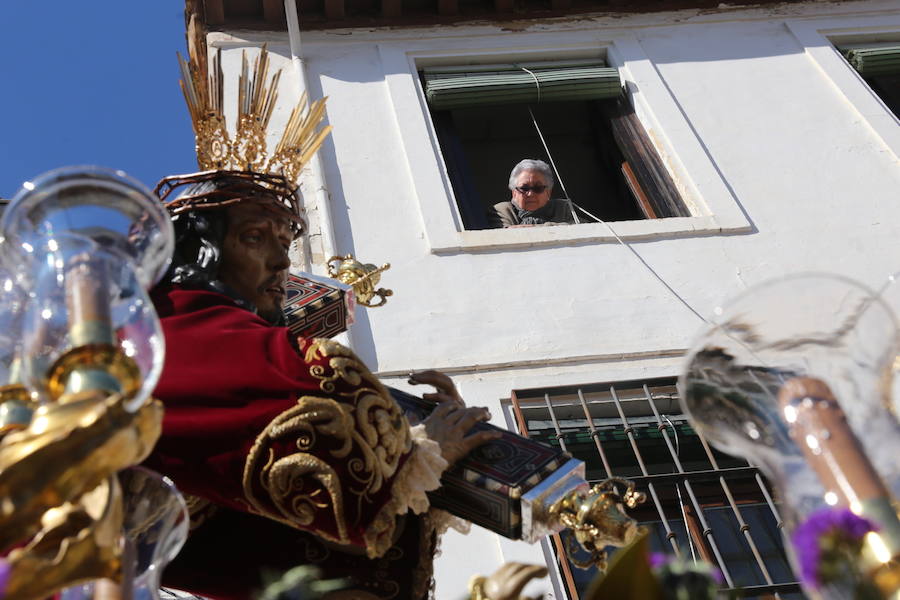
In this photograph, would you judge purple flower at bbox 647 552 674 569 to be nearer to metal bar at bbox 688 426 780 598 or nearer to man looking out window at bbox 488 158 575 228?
metal bar at bbox 688 426 780 598

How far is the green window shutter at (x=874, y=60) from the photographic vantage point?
8.05m

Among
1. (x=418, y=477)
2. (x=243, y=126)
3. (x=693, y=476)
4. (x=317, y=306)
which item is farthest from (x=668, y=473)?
(x=418, y=477)

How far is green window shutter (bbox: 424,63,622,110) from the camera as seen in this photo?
775cm

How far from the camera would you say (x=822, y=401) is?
184 centimetres

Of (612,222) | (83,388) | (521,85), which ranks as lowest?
(83,388)

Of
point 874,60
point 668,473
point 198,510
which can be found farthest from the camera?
point 874,60

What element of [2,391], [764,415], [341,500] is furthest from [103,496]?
[341,500]

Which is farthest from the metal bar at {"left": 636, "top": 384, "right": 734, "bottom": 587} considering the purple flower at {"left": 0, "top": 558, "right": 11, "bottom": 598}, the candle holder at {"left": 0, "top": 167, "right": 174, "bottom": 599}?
the purple flower at {"left": 0, "top": 558, "right": 11, "bottom": 598}

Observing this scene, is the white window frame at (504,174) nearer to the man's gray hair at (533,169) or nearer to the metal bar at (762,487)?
the man's gray hair at (533,169)

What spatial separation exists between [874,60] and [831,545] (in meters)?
7.03

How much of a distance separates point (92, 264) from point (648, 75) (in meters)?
6.35

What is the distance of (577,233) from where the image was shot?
21.1 ft

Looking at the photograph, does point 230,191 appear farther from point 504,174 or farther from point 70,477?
point 504,174

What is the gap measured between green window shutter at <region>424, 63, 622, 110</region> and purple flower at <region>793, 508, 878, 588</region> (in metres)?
6.22
